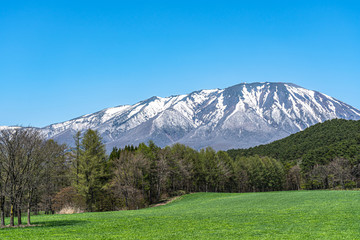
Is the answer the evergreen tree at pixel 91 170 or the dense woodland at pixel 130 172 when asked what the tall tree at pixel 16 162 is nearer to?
the dense woodland at pixel 130 172

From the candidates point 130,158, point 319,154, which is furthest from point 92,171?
point 319,154

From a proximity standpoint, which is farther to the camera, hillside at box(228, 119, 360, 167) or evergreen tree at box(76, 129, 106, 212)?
hillside at box(228, 119, 360, 167)

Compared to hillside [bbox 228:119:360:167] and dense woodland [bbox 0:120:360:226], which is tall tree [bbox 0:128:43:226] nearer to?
dense woodland [bbox 0:120:360:226]

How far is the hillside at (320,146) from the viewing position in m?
121

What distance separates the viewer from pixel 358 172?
4141 inches

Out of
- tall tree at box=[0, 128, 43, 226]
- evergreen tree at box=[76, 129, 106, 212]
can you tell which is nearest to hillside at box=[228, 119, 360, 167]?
evergreen tree at box=[76, 129, 106, 212]

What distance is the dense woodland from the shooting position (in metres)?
29.6

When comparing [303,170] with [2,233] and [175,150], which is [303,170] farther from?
[2,233]

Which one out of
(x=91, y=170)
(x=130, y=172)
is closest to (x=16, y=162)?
(x=91, y=170)

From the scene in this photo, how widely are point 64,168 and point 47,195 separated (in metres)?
8.91

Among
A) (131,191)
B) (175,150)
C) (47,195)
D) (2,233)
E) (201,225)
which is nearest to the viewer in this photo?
(2,233)

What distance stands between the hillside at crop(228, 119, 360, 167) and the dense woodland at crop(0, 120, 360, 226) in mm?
504

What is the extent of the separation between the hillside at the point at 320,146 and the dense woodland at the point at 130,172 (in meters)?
0.50

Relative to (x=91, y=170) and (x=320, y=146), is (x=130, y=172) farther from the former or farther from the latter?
(x=320, y=146)
